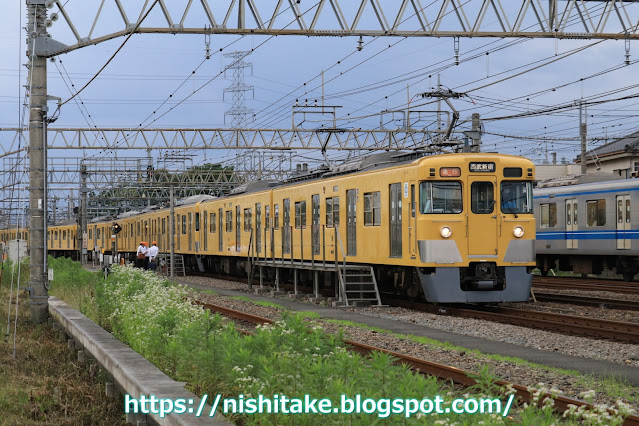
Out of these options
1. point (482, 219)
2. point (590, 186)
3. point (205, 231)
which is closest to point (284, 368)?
point (482, 219)

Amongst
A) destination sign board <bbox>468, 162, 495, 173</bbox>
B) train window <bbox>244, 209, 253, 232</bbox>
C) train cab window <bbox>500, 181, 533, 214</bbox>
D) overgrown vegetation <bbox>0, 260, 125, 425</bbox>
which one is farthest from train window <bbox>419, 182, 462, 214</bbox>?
train window <bbox>244, 209, 253, 232</bbox>

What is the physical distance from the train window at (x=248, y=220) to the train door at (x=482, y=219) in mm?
13124

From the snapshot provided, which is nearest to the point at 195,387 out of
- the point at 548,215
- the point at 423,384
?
the point at 423,384

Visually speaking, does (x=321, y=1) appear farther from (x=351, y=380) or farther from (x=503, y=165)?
(x=351, y=380)

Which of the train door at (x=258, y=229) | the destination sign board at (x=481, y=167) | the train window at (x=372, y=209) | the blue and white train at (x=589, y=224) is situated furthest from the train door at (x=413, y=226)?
the blue and white train at (x=589, y=224)

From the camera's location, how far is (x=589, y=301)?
2050 cm

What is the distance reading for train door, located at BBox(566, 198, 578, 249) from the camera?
1199 inches

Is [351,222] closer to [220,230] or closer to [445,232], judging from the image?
[445,232]

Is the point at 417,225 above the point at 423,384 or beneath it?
above

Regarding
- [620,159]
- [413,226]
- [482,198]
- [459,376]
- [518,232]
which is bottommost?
[459,376]

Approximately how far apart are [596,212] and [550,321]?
13.7 m

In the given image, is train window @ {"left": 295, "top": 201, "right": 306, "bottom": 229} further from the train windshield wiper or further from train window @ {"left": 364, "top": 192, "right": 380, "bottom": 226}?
the train windshield wiper

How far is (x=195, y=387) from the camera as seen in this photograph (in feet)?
26.7

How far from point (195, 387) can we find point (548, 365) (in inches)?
193
